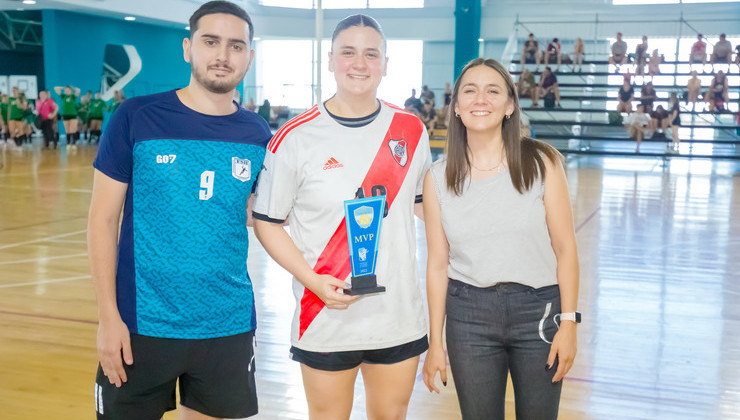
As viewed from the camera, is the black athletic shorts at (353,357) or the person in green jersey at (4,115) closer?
the black athletic shorts at (353,357)

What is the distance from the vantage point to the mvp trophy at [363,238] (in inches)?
76.0

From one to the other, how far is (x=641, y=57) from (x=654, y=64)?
1.29 ft

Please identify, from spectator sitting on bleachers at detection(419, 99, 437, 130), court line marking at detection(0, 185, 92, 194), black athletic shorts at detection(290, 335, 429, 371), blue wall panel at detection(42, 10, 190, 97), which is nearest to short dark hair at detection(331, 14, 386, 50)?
black athletic shorts at detection(290, 335, 429, 371)

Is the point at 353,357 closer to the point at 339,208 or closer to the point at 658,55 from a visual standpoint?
the point at 339,208

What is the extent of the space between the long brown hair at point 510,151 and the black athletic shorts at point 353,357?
1.57 feet

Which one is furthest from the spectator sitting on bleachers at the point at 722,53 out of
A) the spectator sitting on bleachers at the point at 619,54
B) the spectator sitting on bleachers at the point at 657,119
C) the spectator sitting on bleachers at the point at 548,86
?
the spectator sitting on bleachers at the point at 548,86

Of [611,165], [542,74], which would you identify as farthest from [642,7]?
[611,165]

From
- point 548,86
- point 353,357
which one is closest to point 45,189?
point 353,357

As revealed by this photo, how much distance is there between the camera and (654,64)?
17375 mm

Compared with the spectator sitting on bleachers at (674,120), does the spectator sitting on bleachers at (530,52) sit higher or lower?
higher

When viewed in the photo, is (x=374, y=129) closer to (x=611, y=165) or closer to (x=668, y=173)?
(x=668, y=173)

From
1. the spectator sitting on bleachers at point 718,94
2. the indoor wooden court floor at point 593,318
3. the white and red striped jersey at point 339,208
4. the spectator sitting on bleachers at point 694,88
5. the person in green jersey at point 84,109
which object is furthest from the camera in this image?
the person in green jersey at point 84,109

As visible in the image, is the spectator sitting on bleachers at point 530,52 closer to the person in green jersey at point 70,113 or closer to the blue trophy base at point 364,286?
the person in green jersey at point 70,113

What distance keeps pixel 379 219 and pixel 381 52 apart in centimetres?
48
